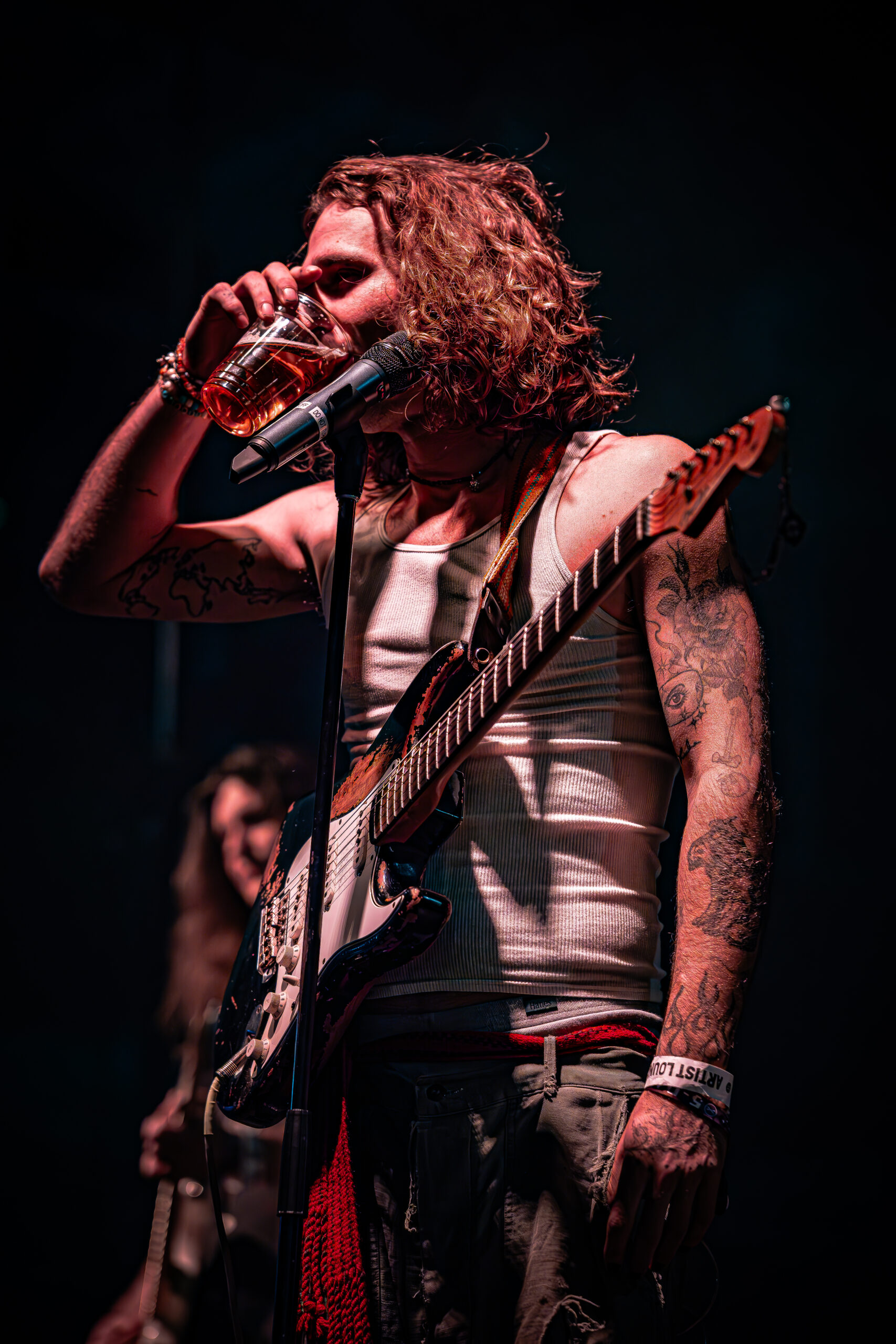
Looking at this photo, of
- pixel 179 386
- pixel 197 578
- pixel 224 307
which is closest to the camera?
pixel 224 307

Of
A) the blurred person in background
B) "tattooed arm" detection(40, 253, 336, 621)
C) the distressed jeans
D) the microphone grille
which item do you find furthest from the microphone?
the blurred person in background

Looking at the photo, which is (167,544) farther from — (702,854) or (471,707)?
(702,854)

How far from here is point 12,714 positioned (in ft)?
9.27

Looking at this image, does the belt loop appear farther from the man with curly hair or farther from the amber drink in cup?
the amber drink in cup

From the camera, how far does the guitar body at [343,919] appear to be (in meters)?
1.25

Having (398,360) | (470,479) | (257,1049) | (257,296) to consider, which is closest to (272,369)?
(257,296)

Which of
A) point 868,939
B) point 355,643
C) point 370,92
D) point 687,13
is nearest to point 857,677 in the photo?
point 868,939

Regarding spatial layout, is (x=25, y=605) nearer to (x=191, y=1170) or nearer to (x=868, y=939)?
(x=191, y=1170)

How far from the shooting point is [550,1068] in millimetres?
1244

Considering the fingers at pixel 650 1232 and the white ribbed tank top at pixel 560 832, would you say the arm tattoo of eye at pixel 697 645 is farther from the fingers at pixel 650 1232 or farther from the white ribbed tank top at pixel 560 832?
the fingers at pixel 650 1232

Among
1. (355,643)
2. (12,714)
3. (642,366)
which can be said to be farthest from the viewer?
(12,714)

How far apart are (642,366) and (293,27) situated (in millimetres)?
1200

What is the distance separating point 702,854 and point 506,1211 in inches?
19.0

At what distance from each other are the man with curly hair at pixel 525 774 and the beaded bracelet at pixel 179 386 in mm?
28
